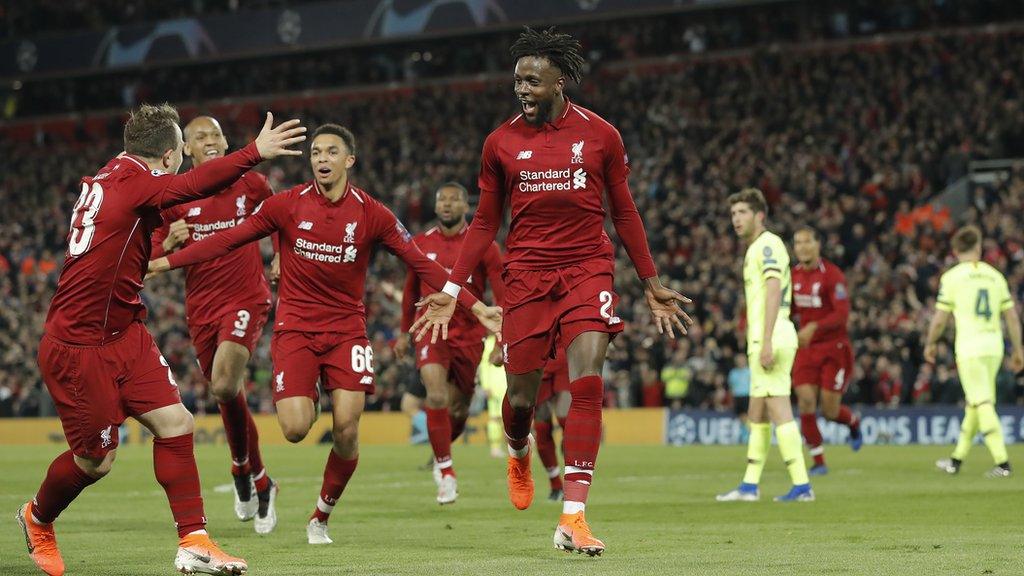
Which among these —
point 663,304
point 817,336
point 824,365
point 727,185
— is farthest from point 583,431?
point 727,185

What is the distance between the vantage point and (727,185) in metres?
33.5

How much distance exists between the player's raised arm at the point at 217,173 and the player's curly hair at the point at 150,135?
0.18 m

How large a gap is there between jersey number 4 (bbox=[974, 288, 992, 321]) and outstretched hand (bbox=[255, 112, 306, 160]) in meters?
Result: 10.4

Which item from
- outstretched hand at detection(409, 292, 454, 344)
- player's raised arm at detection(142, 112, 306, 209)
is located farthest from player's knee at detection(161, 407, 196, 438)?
outstretched hand at detection(409, 292, 454, 344)

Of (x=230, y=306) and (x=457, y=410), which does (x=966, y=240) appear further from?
(x=230, y=306)

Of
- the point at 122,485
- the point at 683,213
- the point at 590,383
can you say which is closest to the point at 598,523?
the point at 590,383

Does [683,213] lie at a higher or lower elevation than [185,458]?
higher

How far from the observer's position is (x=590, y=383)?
819 cm

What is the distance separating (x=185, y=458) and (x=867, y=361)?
19.4 meters

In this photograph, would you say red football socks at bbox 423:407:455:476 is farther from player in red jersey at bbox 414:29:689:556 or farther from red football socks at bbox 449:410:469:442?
player in red jersey at bbox 414:29:689:556

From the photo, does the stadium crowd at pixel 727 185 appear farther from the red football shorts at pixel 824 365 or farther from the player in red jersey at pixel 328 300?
the player in red jersey at pixel 328 300

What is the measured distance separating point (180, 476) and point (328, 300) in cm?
227

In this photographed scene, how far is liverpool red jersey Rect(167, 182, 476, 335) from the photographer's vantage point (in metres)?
9.45

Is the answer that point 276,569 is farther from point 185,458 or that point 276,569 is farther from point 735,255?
point 735,255
